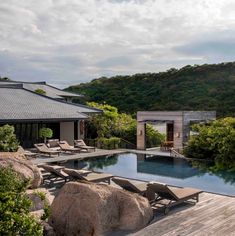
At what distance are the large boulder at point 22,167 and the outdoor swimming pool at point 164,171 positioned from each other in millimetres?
6438

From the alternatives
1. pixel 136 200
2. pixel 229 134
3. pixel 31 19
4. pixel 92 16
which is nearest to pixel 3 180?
pixel 136 200

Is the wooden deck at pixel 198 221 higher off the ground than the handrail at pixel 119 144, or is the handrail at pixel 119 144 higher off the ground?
the wooden deck at pixel 198 221

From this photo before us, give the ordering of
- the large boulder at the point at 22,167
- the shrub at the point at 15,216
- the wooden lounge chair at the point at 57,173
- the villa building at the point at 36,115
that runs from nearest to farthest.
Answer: the shrub at the point at 15,216 → the large boulder at the point at 22,167 → the wooden lounge chair at the point at 57,173 → the villa building at the point at 36,115

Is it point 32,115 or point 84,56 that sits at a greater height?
point 84,56

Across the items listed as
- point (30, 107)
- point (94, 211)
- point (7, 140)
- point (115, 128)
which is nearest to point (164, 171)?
point (7, 140)

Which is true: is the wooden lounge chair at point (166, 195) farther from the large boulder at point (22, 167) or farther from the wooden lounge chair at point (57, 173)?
the wooden lounge chair at point (57, 173)

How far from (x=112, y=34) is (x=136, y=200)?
13.8m

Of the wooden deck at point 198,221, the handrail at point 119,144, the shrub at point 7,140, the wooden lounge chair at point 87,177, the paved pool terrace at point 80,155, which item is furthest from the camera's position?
the handrail at point 119,144

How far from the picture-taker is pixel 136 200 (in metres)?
8.69

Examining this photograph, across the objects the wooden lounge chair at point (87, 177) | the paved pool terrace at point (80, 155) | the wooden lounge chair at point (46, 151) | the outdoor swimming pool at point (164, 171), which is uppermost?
the wooden lounge chair at point (87, 177)

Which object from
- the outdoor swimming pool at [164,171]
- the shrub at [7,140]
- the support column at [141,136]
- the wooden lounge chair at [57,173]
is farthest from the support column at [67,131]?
the wooden lounge chair at [57,173]

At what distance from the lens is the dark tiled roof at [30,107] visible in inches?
919

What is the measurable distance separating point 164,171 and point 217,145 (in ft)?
13.9

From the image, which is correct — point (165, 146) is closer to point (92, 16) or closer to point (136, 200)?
point (92, 16)
